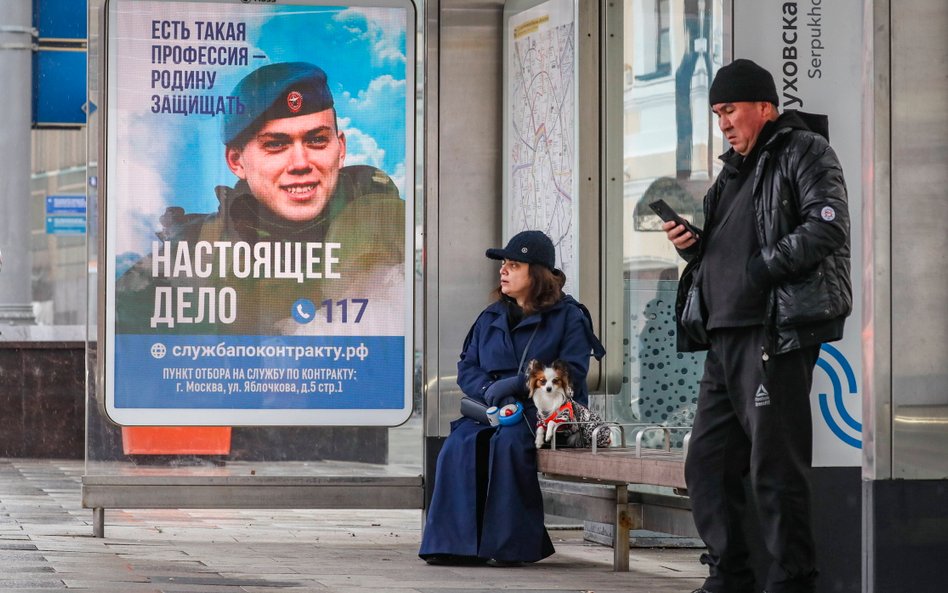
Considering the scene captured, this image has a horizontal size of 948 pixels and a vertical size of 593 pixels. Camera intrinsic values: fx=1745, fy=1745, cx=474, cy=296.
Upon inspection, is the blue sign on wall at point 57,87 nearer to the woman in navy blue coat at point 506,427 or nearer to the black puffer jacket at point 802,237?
the woman in navy blue coat at point 506,427

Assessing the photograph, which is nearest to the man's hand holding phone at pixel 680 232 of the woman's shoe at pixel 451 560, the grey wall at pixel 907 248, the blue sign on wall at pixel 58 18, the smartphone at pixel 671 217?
the smartphone at pixel 671 217

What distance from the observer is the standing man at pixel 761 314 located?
16.5ft

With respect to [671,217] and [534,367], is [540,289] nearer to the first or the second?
[534,367]

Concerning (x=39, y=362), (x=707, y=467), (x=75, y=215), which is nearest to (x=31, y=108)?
(x=39, y=362)

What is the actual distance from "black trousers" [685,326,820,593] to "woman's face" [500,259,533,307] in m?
1.97

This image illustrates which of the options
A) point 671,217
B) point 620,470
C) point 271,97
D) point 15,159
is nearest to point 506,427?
point 620,470

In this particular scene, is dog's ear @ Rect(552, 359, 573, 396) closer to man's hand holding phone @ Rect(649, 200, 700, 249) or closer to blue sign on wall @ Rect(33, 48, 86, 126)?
man's hand holding phone @ Rect(649, 200, 700, 249)

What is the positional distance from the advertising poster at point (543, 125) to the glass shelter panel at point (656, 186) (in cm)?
33

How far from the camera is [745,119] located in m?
5.34

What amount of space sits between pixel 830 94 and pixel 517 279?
2013 millimetres

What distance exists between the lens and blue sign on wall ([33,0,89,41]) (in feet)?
51.5

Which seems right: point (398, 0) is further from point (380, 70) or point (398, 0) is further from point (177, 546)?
point (177, 546)

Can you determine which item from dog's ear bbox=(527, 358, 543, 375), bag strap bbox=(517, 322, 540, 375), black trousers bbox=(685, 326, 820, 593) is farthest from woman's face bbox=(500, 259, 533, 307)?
black trousers bbox=(685, 326, 820, 593)

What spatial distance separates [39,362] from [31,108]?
2562 mm
